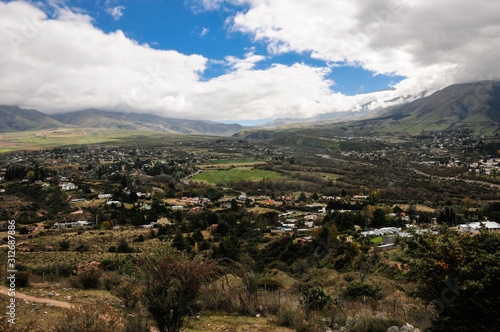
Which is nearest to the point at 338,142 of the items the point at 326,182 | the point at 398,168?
the point at 398,168

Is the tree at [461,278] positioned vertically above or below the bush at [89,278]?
above

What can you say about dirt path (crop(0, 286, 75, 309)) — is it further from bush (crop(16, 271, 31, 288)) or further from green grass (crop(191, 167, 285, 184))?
green grass (crop(191, 167, 285, 184))

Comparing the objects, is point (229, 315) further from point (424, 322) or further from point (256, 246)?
point (256, 246)

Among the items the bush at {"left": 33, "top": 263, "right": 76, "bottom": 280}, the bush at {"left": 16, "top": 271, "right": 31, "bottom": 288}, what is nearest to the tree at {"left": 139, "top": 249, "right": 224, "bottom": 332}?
the bush at {"left": 16, "top": 271, "right": 31, "bottom": 288}

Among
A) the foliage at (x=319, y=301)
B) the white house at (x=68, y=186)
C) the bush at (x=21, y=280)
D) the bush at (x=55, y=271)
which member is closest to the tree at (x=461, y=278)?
the foliage at (x=319, y=301)

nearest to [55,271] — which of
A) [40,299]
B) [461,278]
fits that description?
[40,299]

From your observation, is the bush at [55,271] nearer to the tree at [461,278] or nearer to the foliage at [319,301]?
the foliage at [319,301]
